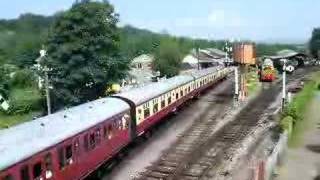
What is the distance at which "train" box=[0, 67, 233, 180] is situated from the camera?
1393 cm

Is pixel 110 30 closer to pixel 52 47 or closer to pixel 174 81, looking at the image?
pixel 52 47

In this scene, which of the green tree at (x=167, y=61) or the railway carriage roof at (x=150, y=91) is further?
the green tree at (x=167, y=61)

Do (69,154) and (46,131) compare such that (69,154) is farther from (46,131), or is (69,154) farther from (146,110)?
(146,110)

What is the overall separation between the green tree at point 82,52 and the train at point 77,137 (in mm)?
13052

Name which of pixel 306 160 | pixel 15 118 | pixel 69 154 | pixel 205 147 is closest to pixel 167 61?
pixel 15 118

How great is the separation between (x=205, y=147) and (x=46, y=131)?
38.5 feet

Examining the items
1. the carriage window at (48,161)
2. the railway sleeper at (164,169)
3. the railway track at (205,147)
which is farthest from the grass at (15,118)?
the carriage window at (48,161)

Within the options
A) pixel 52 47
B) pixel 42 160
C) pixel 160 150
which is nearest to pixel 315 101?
pixel 160 150

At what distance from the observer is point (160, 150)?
2570cm

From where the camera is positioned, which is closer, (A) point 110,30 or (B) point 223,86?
(A) point 110,30

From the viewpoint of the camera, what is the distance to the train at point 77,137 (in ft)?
45.7

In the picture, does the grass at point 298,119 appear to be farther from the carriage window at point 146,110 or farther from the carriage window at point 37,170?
the carriage window at point 37,170

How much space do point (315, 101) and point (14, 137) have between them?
30.8 m

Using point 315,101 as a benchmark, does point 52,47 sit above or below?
above
